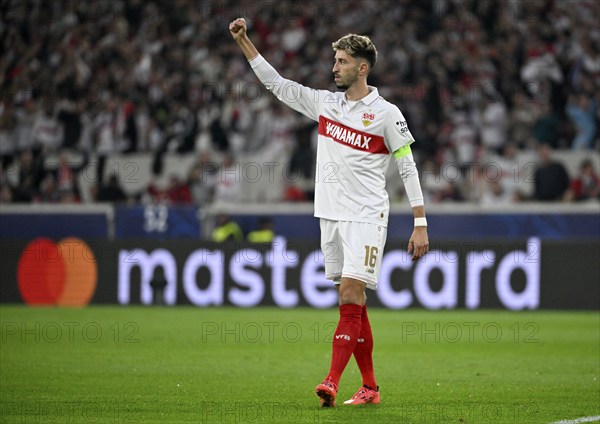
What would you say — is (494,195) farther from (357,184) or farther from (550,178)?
(357,184)

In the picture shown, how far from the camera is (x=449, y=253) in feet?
53.9

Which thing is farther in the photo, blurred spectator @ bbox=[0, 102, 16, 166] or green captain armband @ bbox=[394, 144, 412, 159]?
blurred spectator @ bbox=[0, 102, 16, 166]

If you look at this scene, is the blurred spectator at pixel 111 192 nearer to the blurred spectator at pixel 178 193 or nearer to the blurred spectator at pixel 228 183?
the blurred spectator at pixel 178 193

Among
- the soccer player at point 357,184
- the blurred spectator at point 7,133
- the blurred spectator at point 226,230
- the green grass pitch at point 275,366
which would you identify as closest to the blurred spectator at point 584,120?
the green grass pitch at point 275,366

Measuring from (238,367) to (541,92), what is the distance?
37.3 feet

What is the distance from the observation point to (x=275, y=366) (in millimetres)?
10227

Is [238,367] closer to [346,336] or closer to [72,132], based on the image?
[346,336]

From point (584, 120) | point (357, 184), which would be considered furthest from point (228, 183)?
point (357, 184)

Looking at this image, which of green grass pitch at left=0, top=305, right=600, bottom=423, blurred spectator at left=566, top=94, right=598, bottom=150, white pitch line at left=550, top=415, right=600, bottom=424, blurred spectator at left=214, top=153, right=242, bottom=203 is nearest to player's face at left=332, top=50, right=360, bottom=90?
green grass pitch at left=0, top=305, right=600, bottom=423

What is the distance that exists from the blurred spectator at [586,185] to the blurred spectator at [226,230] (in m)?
5.33

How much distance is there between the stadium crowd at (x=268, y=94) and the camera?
19344mm

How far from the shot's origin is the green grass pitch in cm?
725

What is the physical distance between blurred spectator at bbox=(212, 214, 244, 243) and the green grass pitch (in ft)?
5.54

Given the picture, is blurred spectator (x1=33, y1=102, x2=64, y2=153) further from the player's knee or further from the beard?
the player's knee
